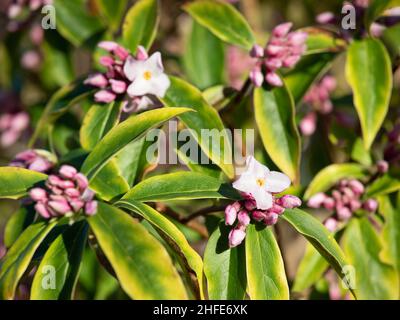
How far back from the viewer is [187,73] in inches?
94.0

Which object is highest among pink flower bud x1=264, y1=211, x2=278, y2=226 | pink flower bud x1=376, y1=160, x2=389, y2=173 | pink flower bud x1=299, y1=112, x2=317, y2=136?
pink flower bud x1=299, y1=112, x2=317, y2=136

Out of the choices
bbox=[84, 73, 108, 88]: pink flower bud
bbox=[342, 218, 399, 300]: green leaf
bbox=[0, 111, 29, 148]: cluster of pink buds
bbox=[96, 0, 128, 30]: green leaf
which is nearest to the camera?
bbox=[84, 73, 108, 88]: pink flower bud

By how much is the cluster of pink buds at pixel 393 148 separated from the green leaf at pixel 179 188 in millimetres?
670

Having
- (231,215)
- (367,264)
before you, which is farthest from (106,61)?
(367,264)

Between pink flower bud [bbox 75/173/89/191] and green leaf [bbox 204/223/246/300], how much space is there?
0.93 feet

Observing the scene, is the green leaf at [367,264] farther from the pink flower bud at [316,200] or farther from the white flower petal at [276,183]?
the white flower petal at [276,183]

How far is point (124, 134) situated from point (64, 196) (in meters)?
0.18

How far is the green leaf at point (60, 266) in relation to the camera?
134cm

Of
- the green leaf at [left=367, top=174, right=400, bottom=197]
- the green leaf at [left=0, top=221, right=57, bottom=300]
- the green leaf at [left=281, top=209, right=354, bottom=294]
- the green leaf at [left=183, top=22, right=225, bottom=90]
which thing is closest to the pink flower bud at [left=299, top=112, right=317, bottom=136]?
the green leaf at [left=183, top=22, right=225, bottom=90]

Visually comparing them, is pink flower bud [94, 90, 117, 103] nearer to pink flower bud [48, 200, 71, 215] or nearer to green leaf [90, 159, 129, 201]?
green leaf [90, 159, 129, 201]

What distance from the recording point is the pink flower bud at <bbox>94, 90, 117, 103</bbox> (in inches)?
65.9

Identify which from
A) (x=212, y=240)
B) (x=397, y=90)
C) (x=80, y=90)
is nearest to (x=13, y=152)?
(x=80, y=90)

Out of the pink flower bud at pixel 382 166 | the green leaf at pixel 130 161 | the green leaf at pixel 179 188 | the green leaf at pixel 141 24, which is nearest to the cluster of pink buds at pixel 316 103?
the pink flower bud at pixel 382 166
